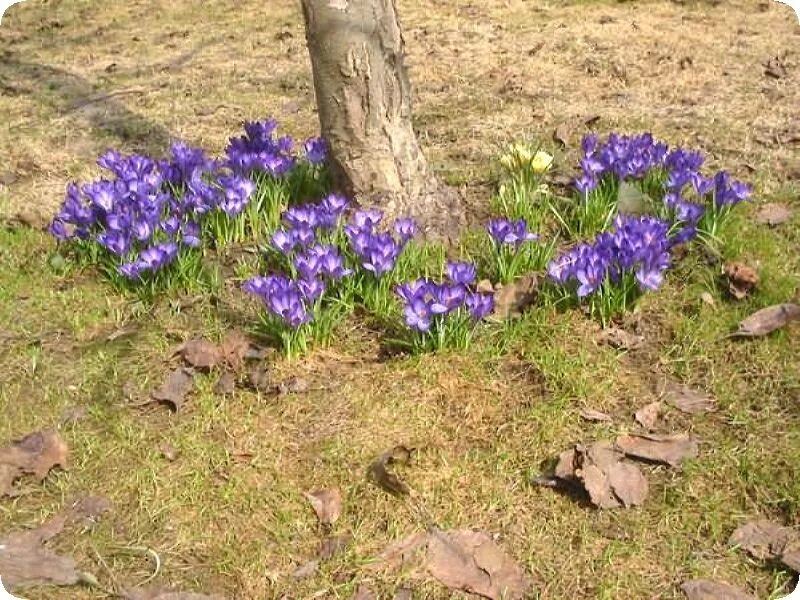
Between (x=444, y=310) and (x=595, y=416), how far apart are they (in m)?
0.56

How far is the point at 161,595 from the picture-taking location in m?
2.33

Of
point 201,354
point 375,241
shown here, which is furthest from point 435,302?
point 201,354

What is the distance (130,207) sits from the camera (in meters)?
3.57

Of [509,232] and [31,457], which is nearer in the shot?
[31,457]

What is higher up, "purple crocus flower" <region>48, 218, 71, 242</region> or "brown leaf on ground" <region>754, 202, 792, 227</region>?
"purple crocus flower" <region>48, 218, 71, 242</region>

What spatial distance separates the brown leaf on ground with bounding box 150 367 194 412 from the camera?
9.68 feet

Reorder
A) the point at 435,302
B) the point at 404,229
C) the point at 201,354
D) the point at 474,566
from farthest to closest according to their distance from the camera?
1. the point at 404,229
2. the point at 201,354
3. the point at 435,302
4. the point at 474,566

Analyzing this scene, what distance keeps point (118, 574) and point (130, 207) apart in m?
1.61

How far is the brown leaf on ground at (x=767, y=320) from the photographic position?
3.06 meters

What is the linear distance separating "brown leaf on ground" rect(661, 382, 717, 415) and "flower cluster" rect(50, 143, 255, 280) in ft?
5.78

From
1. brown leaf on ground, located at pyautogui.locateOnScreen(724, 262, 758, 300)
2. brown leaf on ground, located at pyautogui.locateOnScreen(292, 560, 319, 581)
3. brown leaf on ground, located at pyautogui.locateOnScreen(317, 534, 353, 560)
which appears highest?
brown leaf on ground, located at pyautogui.locateOnScreen(724, 262, 758, 300)

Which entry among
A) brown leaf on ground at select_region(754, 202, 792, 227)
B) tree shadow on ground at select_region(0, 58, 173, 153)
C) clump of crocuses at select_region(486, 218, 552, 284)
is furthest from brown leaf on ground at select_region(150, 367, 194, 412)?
brown leaf on ground at select_region(754, 202, 792, 227)

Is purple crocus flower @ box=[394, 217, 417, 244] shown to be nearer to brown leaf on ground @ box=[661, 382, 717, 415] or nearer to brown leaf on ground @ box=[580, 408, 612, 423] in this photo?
brown leaf on ground @ box=[580, 408, 612, 423]

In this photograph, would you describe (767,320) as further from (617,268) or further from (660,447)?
(660,447)
